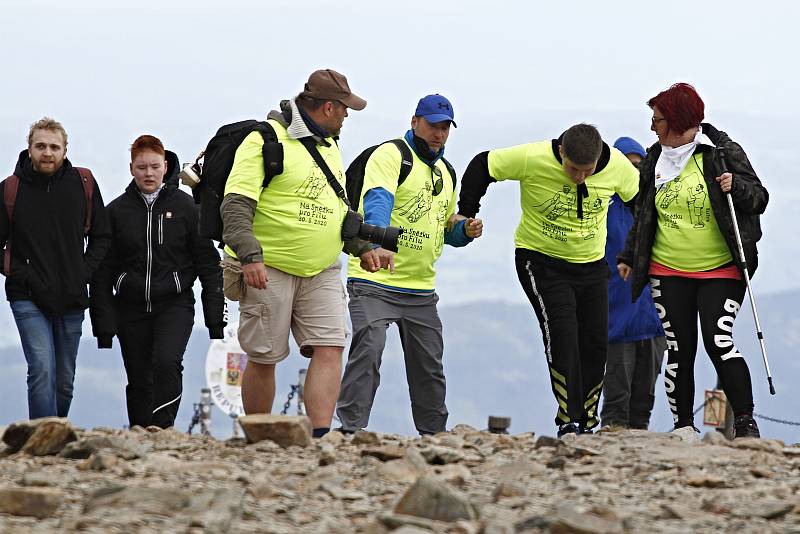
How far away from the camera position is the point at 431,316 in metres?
9.66

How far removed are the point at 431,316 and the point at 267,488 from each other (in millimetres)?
4339

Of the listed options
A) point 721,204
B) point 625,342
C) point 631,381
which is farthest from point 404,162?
point 631,381

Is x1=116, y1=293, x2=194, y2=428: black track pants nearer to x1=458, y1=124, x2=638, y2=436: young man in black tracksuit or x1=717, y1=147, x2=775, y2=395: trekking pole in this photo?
x1=458, y1=124, x2=638, y2=436: young man in black tracksuit

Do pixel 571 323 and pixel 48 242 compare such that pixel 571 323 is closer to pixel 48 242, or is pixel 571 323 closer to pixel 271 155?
pixel 271 155

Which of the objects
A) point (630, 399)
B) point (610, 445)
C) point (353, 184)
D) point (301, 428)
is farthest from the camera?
point (630, 399)

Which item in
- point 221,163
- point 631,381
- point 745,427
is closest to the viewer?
point 221,163

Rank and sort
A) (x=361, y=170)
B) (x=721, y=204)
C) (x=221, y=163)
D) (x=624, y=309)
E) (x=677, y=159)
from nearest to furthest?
1. (x=221, y=163)
2. (x=721, y=204)
3. (x=677, y=159)
4. (x=361, y=170)
5. (x=624, y=309)

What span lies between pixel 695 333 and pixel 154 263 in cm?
358

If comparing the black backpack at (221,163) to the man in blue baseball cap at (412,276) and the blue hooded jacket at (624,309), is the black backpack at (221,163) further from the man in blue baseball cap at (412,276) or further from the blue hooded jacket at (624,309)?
the blue hooded jacket at (624,309)

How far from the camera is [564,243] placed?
932cm

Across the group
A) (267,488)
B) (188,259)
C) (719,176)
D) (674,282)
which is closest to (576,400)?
(674,282)

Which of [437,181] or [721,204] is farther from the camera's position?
[437,181]

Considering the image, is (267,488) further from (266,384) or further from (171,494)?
(266,384)

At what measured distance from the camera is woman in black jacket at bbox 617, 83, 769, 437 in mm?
8773
